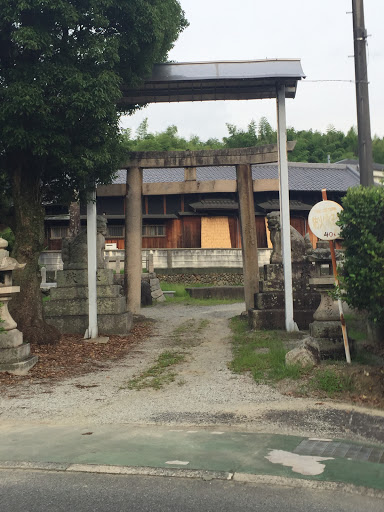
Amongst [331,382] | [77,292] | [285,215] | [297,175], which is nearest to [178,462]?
[331,382]

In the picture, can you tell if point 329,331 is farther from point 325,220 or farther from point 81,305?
point 81,305

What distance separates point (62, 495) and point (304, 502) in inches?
68.6

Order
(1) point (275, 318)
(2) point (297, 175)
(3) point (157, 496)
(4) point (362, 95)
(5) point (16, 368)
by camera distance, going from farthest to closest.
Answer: (2) point (297, 175) → (1) point (275, 318) → (4) point (362, 95) → (5) point (16, 368) → (3) point (157, 496)

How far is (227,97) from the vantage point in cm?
1273

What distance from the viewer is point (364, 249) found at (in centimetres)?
661

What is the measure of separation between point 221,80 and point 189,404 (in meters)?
7.87

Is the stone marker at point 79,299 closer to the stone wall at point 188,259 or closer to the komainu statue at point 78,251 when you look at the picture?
the komainu statue at point 78,251

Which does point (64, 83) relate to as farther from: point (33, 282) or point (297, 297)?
point (297, 297)

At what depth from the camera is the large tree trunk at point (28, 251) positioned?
10.3 m

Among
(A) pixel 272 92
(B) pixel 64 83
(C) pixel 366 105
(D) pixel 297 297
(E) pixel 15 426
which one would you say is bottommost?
(E) pixel 15 426

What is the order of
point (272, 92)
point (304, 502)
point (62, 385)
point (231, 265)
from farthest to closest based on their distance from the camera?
point (231, 265) < point (272, 92) < point (62, 385) < point (304, 502)

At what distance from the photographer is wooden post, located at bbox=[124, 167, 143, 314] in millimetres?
14120

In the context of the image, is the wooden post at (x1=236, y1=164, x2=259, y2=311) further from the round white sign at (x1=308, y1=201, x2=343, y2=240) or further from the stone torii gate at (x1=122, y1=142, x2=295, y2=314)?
the round white sign at (x1=308, y1=201, x2=343, y2=240)

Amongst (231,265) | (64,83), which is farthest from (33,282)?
(231,265)
